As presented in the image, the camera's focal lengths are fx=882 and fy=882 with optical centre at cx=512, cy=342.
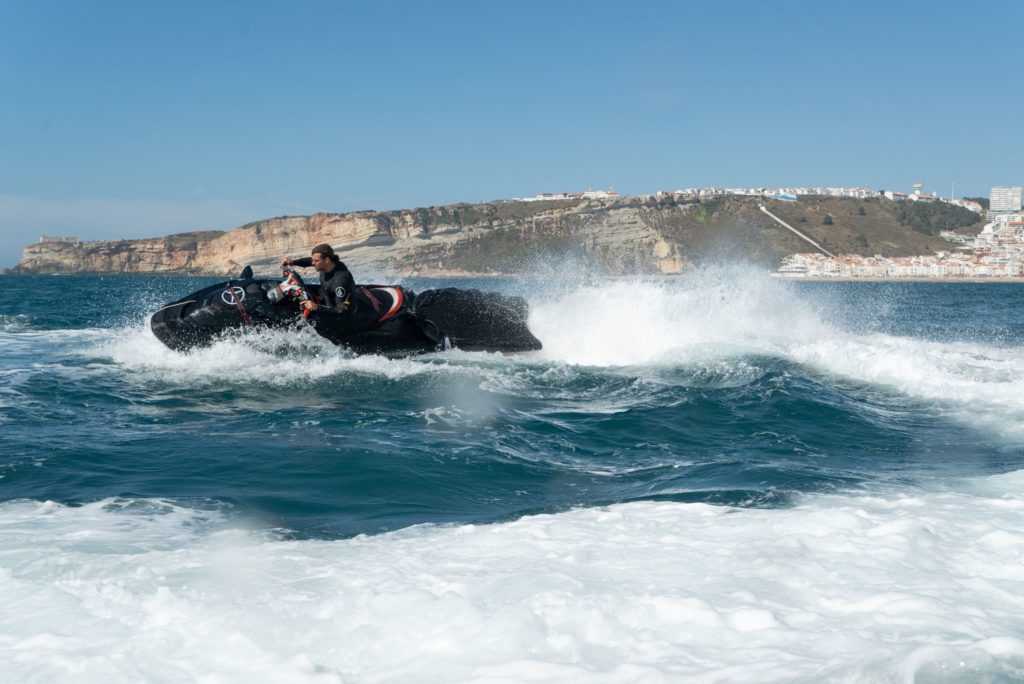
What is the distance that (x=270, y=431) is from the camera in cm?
818

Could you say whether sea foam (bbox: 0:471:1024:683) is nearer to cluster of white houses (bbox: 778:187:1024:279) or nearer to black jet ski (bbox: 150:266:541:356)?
black jet ski (bbox: 150:266:541:356)

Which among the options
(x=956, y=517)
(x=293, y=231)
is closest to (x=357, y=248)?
(x=293, y=231)

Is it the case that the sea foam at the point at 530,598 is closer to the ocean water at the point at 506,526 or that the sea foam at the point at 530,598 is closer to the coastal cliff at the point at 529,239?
the ocean water at the point at 506,526

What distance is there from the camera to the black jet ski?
1173 cm

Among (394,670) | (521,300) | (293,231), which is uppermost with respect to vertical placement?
(293,231)

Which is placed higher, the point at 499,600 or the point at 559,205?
the point at 559,205

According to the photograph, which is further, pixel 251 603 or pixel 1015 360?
pixel 1015 360

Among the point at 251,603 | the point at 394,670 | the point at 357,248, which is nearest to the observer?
the point at 394,670

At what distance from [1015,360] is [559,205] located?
123 meters

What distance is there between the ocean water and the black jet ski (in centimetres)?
66

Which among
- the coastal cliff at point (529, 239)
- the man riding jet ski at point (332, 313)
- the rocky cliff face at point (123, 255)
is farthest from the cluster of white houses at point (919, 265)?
the man riding jet ski at point (332, 313)

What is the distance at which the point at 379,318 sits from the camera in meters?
12.2

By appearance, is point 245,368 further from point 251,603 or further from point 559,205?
point 559,205

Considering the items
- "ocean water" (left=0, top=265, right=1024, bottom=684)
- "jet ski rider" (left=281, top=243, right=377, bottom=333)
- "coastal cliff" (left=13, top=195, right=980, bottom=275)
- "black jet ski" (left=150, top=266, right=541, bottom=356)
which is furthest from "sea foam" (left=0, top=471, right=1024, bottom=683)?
"coastal cliff" (left=13, top=195, right=980, bottom=275)
